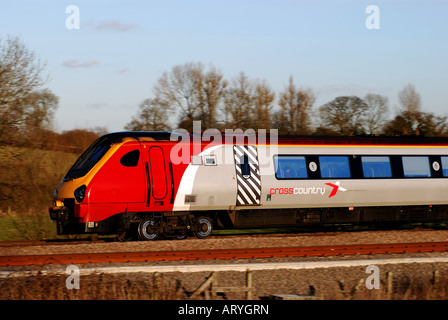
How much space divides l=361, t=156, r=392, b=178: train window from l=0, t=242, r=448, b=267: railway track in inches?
130

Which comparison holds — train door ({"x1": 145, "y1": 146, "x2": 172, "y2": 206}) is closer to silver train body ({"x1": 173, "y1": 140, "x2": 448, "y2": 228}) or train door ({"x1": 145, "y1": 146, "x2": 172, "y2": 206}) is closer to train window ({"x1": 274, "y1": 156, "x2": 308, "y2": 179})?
silver train body ({"x1": 173, "y1": 140, "x2": 448, "y2": 228})

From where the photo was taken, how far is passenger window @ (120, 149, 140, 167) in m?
15.8

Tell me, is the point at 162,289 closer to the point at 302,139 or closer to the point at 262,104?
the point at 302,139

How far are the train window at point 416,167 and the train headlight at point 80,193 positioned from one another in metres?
9.75

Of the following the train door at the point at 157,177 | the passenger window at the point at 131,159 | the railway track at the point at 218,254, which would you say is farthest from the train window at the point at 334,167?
the passenger window at the point at 131,159

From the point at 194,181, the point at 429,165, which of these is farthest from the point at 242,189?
the point at 429,165

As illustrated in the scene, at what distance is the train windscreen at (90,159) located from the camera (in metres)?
15.8

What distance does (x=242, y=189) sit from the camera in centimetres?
1695

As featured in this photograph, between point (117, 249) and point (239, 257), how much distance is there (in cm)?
319

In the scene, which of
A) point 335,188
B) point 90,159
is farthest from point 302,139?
point 90,159

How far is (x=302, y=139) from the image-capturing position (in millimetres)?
17906

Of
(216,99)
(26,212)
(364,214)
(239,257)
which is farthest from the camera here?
(216,99)

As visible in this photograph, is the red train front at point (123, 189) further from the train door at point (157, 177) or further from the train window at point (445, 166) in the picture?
the train window at point (445, 166)
